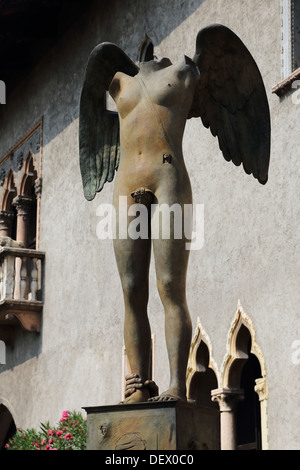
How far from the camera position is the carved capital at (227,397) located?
35.3 feet

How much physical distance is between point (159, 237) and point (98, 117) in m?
1.38

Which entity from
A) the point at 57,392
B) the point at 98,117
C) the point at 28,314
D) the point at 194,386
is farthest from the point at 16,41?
the point at 98,117

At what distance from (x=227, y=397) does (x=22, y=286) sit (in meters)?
5.92

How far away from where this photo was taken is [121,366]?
1312 cm

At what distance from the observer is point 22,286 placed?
52.3ft

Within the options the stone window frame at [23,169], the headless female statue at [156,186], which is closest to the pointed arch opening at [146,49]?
the stone window frame at [23,169]

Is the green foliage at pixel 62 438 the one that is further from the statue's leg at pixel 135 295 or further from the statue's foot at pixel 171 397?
the statue's foot at pixel 171 397

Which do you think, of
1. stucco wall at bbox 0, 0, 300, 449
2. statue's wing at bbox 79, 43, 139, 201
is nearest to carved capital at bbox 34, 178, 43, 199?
stucco wall at bbox 0, 0, 300, 449

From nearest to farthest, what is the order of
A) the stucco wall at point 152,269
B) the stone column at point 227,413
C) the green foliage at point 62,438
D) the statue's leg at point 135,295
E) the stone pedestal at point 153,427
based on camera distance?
the stone pedestal at point 153,427 → the statue's leg at point 135,295 → the stucco wall at point 152,269 → the stone column at point 227,413 → the green foliage at point 62,438

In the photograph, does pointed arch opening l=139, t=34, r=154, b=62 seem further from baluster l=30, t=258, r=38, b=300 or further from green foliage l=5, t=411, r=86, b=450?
green foliage l=5, t=411, r=86, b=450

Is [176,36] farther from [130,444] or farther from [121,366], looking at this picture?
[130,444]

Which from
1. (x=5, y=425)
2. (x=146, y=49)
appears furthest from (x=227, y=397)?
(x=5, y=425)

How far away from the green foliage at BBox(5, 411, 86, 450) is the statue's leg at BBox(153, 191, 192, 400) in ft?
21.5

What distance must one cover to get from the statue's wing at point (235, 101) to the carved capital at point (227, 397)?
4605 mm
